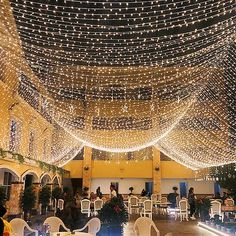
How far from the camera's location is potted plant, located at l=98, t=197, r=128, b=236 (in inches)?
331

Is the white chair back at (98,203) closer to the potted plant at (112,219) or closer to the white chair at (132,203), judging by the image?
the white chair at (132,203)

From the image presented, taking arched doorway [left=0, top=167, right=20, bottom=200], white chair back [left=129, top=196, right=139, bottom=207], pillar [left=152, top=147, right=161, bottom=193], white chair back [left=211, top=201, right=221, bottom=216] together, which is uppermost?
Answer: pillar [left=152, top=147, right=161, bottom=193]

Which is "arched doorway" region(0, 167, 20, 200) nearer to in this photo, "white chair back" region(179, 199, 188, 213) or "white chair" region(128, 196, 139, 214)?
"white chair" region(128, 196, 139, 214)

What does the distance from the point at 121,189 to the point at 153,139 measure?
1037cm

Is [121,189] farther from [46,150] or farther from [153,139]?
[153,139]

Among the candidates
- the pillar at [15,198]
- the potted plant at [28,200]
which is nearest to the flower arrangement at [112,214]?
the potted plant at [28,200]

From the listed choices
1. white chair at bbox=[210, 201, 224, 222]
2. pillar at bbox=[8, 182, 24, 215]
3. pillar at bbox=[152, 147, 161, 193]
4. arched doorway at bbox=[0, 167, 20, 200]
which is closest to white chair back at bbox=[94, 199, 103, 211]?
pillar at bbox=[8, 182, 24, 215]

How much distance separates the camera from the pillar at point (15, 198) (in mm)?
14867

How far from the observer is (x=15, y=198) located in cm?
1493

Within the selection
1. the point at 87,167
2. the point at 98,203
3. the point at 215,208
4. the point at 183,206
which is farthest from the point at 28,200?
the point at 87,167

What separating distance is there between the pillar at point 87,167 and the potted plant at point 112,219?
16.7m

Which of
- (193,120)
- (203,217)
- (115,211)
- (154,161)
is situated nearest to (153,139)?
(203,217)

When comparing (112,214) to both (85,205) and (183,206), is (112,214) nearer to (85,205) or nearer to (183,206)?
(85,205)

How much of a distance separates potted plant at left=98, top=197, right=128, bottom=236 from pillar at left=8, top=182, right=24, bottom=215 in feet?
23.5
